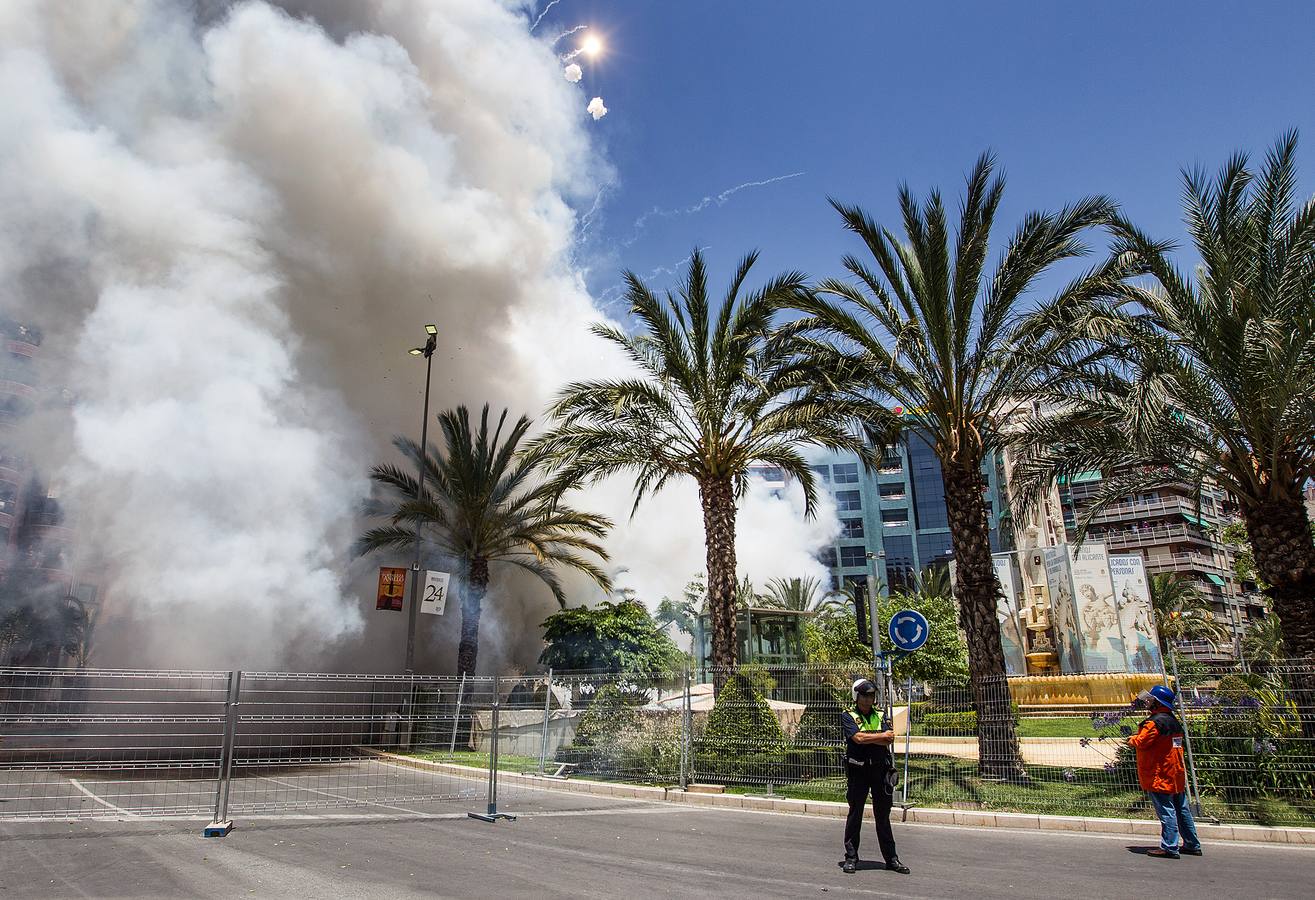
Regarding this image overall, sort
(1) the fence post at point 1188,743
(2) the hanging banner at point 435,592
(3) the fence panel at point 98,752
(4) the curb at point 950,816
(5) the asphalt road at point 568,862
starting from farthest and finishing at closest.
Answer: (2) the hanging banner at point 435,592 < (1) the fence post at point 1188,743 < (4) the curb at point 950,816 < (3) the fence panel at point 98,752 < (5) the asphalt road at point 568,862

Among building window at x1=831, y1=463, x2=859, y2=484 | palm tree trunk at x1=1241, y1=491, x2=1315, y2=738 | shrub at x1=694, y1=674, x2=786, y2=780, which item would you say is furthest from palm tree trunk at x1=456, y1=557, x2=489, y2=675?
building window at x1=831, y1=463, x2=859, y2=484

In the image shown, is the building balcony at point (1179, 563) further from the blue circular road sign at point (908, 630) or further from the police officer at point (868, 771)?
the police officer at point (868, 771)

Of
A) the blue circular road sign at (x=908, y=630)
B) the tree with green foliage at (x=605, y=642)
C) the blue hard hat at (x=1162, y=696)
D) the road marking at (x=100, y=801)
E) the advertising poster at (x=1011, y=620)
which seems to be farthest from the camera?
the advertising poster at (x=1011, y=620)

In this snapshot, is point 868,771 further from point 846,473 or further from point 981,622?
point 846,473

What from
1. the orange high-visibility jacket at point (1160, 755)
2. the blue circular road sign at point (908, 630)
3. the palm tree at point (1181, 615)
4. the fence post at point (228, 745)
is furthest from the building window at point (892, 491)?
the fence post at point (228, 745)

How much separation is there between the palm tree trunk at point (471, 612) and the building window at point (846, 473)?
69.5 meters

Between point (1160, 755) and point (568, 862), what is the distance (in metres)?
5.01

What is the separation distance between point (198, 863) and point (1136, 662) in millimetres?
44399

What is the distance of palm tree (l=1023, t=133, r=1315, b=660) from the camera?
30.0 ft

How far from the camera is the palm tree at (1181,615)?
49.4m

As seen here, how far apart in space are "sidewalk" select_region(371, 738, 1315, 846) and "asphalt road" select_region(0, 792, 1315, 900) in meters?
0.32

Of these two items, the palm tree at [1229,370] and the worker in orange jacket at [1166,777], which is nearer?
the worker in orange jacket at [1166,777]

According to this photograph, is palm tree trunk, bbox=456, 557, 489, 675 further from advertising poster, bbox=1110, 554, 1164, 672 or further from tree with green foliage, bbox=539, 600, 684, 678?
advertising poster, bbox=1110, 554, 1164, 672

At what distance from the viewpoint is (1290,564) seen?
9188 mm
